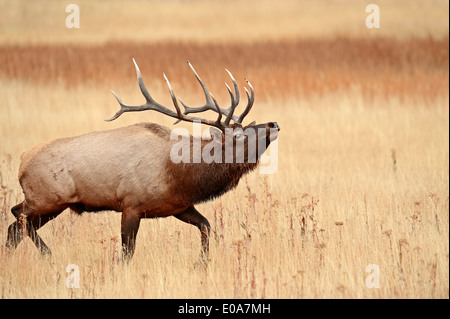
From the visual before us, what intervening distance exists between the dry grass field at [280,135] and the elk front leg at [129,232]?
0.10 metres

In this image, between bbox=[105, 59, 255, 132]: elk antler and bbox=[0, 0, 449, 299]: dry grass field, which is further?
bbox=[105, 59, 255, 132]: elk antler

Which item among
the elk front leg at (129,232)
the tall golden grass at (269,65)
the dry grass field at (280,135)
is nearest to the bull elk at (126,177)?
the elk front leg at (129,232)

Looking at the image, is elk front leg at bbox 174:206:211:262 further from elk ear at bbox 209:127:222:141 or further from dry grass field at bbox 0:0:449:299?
elk ear at bbox 209:127:222:141

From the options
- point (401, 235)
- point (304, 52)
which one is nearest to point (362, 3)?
point (304, 52)

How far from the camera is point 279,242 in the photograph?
6066 millimetres

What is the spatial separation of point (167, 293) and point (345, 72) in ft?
38.6

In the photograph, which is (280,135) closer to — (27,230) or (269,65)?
(269,65)

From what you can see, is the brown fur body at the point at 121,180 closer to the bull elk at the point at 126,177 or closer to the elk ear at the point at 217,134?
the bull elk at the point at 126,177

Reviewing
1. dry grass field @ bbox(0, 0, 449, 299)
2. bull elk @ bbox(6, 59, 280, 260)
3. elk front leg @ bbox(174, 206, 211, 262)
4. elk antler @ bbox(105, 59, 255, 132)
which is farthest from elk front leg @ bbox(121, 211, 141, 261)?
elk antler @ bbox(105, 59, 255, 132)

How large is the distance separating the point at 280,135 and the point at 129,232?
18.9 feet

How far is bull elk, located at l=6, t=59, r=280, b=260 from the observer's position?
19.1ft
